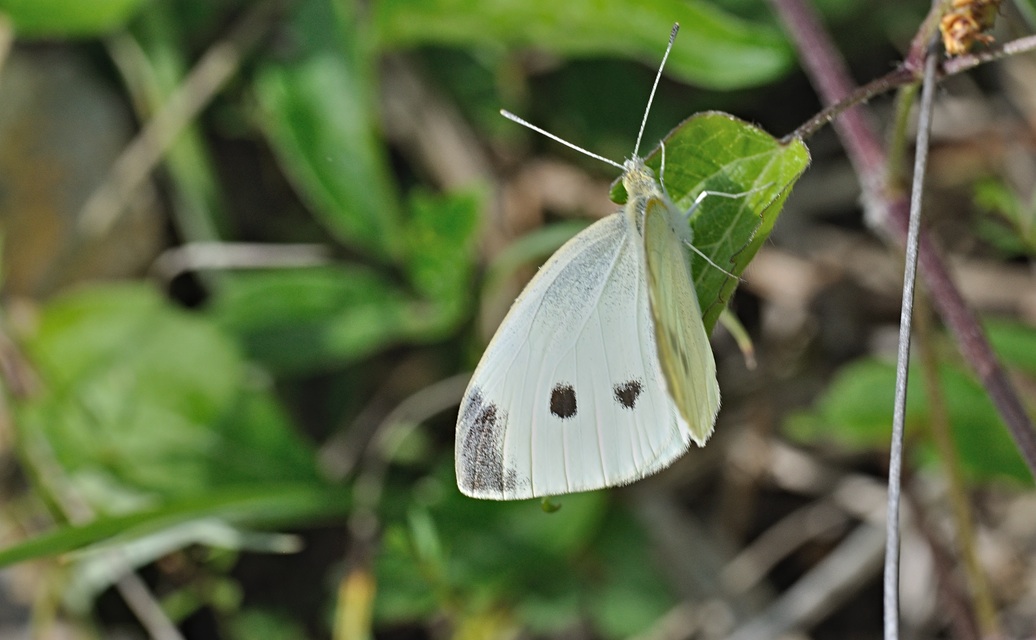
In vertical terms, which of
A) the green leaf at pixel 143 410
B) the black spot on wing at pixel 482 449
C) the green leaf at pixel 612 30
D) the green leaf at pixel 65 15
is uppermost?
the green leaf at pixel 65 15

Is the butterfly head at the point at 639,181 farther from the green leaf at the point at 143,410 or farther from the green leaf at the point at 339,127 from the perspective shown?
the green leaf at the point at 143,410

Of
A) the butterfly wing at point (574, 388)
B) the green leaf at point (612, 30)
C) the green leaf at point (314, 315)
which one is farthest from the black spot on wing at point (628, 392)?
the green leaf at point (314, 315)

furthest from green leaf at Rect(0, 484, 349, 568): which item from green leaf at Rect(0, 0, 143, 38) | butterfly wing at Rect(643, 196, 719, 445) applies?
green leaf at Rect(0, 0, 143, 38)

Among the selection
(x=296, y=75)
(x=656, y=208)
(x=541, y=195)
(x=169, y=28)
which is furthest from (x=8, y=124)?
(x=656, y=208)

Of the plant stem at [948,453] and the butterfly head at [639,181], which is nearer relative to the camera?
the butterfly head at [639,181]

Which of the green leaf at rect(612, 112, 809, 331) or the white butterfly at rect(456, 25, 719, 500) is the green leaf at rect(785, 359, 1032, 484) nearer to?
the white butterfly at rect(456, 25, 719, 500)

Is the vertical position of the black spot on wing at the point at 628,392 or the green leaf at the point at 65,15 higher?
the green leaf at the point at 65,15

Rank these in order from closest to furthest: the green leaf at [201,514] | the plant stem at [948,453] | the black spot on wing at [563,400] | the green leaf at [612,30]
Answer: the black spot on wing at [563,400] → the green leaf at [201,514] → the plant stem at [948,453] → the green leaf at [612,30]
